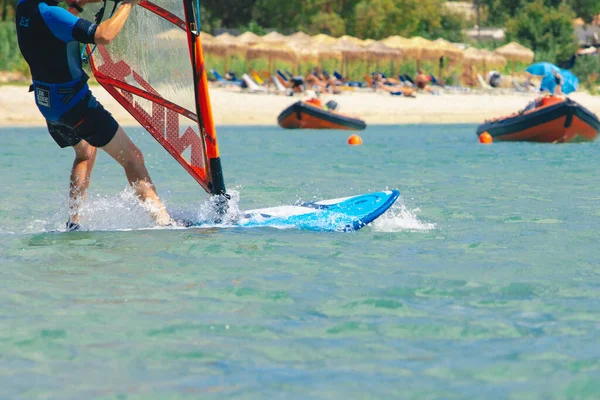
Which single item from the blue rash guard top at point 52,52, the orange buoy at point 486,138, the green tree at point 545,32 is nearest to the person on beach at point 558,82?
the orange buoy at point 486,138

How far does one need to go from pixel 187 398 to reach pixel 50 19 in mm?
3462

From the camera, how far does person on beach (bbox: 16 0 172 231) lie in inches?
240

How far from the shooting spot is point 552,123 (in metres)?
20.1

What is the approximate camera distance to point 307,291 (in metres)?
4.93

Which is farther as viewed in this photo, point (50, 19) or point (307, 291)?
point (50, 19)

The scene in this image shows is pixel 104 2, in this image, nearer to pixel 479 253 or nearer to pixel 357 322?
pixel 479 253

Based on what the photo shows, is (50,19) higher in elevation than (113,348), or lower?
higher

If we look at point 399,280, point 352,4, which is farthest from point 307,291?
point 352,4

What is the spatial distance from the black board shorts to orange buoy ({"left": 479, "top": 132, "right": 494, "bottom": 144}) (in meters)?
15.7

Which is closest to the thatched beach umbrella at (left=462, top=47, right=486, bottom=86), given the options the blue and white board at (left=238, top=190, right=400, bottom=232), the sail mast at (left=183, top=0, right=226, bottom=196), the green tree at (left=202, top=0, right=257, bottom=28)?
the green tree at (left=202, top=0, right=257, bottom=28)

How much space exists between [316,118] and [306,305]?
2211 cm

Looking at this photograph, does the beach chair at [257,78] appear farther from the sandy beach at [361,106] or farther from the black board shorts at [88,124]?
the black board shorts at [88,124]

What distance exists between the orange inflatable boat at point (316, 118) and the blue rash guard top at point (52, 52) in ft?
65.7

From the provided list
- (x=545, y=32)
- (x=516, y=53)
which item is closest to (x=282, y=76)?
(x=516, y=53)
